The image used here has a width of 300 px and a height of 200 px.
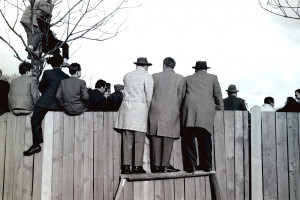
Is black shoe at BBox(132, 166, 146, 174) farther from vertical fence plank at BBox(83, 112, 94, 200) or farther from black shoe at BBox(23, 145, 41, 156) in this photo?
black shoe at BBox(23, 145, 41, 156)

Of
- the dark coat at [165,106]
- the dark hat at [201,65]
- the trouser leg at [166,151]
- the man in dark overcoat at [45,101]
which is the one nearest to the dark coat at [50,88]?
the man in dark overcoat at [45,101]

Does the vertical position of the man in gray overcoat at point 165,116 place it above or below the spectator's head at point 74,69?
below

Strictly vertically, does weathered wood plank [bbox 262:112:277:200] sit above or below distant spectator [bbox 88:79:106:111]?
below

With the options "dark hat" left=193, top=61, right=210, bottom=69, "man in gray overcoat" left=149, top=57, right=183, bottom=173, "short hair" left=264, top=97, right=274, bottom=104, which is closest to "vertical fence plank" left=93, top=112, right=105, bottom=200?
"man in gray overcoat" left=149, top=57, right=183, bottom=173

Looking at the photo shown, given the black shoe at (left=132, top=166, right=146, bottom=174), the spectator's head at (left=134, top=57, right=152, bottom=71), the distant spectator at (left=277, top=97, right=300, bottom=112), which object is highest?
the spectator's head at (left=134, top=57, right=152, bottom=71)

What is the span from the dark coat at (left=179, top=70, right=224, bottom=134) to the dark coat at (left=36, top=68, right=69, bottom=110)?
8.27ft

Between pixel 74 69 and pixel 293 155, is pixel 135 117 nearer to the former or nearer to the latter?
pixel 74 69

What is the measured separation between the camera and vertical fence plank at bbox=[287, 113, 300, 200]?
7.73 meters

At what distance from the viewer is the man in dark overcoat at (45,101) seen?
728 centimetres

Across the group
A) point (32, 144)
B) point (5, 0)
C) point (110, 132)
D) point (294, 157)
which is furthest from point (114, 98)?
point (294, 157)

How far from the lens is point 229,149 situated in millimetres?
7785

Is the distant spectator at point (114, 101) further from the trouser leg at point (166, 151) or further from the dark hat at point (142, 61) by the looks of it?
the trouser leg at point (166, 151)

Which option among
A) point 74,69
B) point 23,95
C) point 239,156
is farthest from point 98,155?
point 239,156

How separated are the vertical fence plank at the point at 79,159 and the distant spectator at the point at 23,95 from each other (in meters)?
1.03
